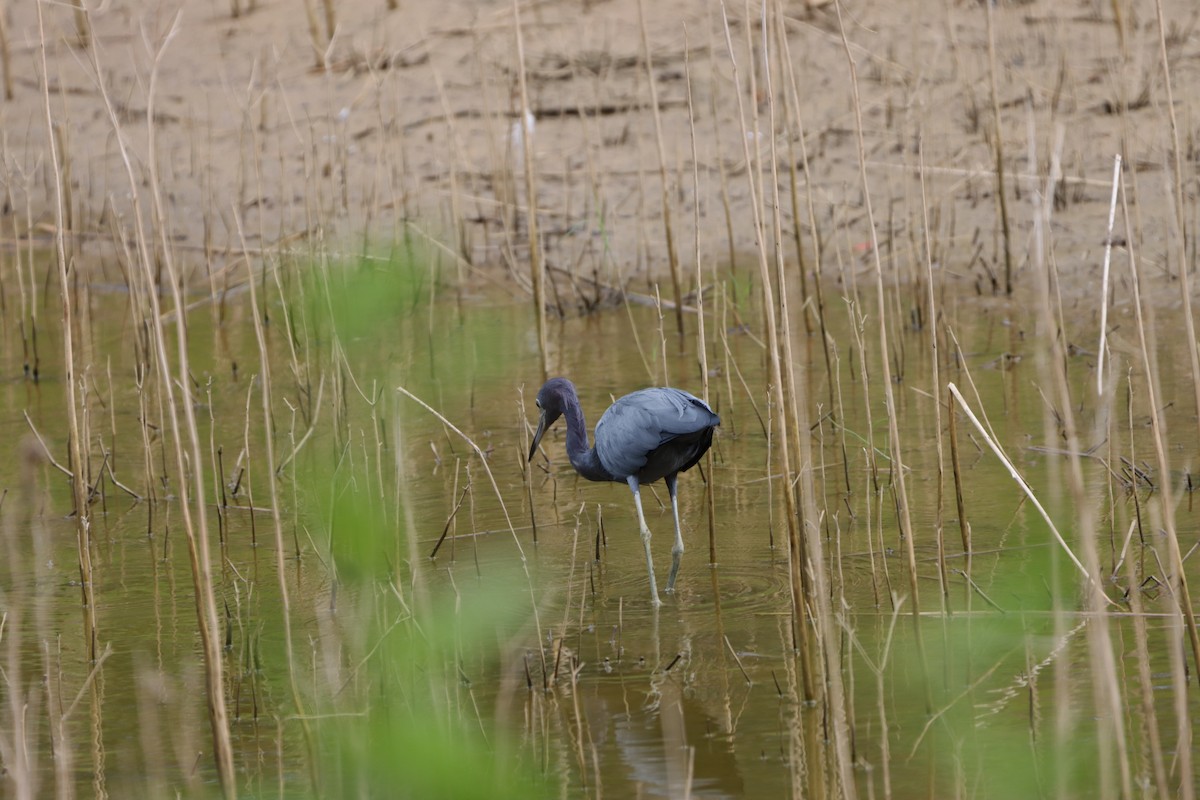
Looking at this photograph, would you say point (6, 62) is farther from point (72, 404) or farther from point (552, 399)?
point (72, 404)

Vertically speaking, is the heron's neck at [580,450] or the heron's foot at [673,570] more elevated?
the heron's neck at [580,450]

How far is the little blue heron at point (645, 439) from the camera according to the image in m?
4.79

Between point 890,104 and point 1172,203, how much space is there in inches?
270

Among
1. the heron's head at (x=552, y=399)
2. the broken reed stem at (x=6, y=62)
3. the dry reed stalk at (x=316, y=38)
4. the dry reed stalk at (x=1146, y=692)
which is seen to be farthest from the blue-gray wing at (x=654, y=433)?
the broken reed stem at (x=6, y=62)

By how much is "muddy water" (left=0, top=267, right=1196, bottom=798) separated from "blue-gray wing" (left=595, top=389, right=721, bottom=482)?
0.23 m

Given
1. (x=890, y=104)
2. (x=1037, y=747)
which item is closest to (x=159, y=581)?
Result: (x=1037, y=747)

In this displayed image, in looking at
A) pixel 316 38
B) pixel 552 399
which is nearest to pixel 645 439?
pixel 552 399

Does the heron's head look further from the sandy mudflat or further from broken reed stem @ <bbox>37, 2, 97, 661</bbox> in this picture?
the sandy mudflat

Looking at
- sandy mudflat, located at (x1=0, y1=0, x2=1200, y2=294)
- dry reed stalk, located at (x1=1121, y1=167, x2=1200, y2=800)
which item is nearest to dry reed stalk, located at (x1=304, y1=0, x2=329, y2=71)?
sandy mudflat, located at (x1=0, y1=0, x2=1200, y2=294)

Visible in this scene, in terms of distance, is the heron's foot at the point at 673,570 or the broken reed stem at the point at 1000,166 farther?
the broken reed stem at the point at 1000,166

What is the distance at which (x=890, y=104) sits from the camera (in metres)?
9.98

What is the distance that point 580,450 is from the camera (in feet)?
17.8

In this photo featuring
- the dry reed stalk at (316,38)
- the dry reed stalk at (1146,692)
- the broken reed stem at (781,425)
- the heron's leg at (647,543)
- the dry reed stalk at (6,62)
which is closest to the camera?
the dry reed stalk at (1146,692)

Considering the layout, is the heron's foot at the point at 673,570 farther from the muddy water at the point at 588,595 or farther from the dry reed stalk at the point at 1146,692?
the dry reed stalk at the point at 1146,692
